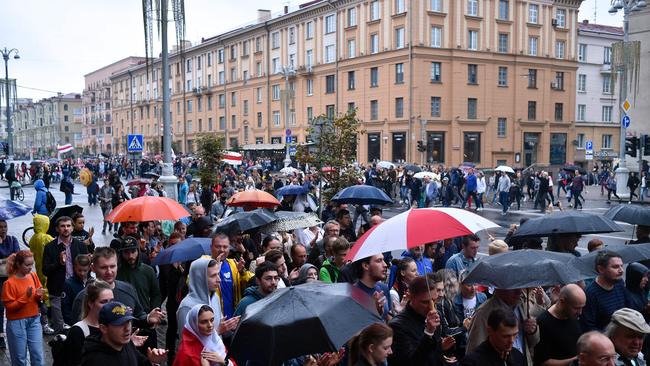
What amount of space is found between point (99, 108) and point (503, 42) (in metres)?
83.0

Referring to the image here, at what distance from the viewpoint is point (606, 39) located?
62.2 m

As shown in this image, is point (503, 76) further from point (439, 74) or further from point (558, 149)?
point (558, 149)

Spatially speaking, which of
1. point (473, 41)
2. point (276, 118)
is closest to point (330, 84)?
point (276, 118)

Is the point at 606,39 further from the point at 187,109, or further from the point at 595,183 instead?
the point at 187,109

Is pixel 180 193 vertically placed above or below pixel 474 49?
below

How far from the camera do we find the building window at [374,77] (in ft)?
162

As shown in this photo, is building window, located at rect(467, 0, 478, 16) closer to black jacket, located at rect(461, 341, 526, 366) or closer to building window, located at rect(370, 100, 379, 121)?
building window, located at rect(370, 100, 379, 121)

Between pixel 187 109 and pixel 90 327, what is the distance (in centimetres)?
7749

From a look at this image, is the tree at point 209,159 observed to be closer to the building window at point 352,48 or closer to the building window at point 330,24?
the building window at point 352,48

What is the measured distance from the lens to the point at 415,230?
550cm

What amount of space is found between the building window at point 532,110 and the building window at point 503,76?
309 cm

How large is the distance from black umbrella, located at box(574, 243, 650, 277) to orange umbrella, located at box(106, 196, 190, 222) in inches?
219

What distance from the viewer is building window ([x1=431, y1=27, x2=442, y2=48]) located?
46656mm

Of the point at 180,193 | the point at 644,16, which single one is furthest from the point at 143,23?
the point at 644,16
